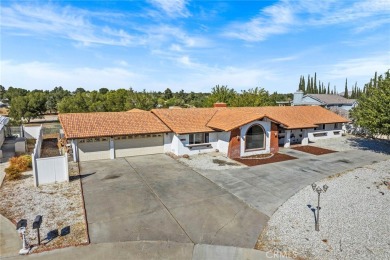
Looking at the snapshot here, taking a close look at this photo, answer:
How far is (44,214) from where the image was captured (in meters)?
11.9

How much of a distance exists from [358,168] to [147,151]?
57.4ft

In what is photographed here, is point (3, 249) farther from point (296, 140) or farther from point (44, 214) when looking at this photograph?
point (296, 140)

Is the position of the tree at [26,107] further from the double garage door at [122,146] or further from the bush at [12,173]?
the bush at [12,173]

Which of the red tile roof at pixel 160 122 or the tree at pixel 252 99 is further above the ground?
the tree at pixel 252 99

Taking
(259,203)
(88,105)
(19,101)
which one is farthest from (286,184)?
(19,101)

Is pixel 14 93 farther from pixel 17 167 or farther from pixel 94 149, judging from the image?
pixel 17 167

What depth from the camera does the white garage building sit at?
832 inches

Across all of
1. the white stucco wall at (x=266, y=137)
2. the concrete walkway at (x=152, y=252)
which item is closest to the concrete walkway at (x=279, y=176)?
the white stucco wall at (x=266, y=137)

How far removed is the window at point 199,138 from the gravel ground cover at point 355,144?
1319cm

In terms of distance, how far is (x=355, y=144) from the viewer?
29109 millimetres

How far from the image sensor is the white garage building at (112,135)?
21.1 metres

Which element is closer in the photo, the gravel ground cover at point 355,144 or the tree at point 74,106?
the gravel ground cover at point 355,144
